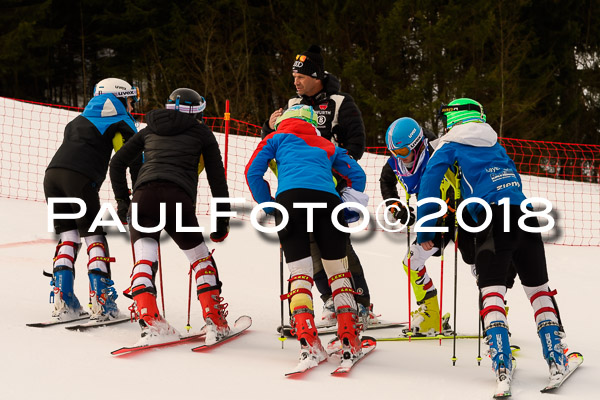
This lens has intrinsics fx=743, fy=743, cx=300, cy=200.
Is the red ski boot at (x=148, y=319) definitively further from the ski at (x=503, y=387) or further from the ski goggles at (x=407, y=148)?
the ski at (x=503, y=387)

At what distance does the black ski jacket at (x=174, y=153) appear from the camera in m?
5.37

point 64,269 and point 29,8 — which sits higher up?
point 29,8

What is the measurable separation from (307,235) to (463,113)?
1.36 meters

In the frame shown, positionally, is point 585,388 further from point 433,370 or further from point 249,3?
point 249,3

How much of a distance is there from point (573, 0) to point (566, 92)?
3574 millimetres

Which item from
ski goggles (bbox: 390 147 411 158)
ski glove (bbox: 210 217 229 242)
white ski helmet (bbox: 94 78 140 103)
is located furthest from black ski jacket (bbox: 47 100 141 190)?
ski goggles (bbox: 390 147 411 158)

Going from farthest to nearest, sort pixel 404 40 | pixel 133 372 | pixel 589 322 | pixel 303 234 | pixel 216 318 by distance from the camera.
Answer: pixel 404 40 → pixel 589 322 → pixel 216 318 → pixel 303 234 → pixel 133 372

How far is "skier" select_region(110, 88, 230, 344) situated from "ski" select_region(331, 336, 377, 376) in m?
1.08

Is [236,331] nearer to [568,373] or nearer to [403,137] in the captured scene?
[403,137]

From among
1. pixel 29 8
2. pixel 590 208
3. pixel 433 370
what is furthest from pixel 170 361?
pixel 29 8

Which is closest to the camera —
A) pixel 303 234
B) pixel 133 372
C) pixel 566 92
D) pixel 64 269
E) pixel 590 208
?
pixel 133 372

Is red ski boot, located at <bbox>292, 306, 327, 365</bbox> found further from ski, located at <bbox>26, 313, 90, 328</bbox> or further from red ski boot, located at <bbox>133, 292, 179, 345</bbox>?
ski, located at <bbox>26, 313, 90, 328</bbox>

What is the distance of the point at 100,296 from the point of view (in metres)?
5.96

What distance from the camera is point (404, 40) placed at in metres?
25.2
